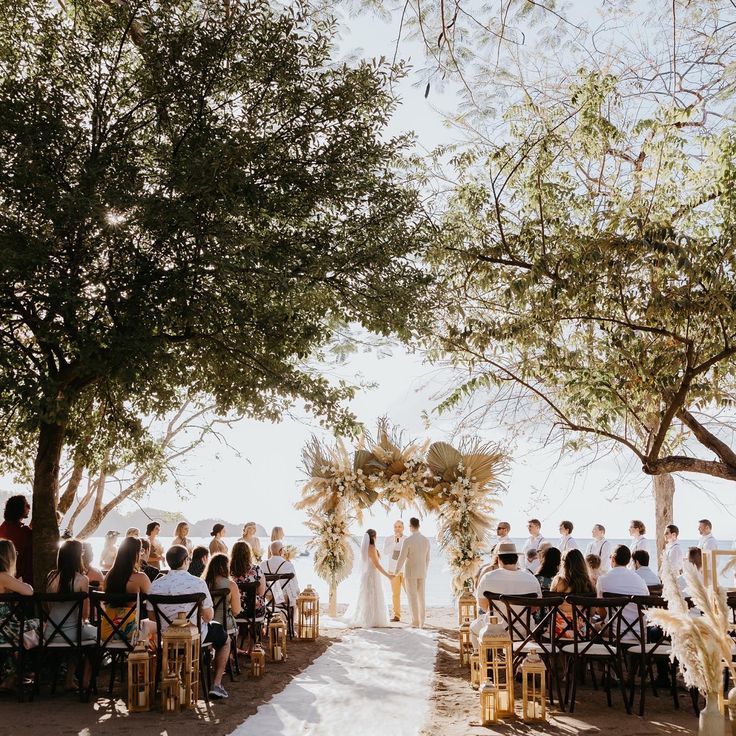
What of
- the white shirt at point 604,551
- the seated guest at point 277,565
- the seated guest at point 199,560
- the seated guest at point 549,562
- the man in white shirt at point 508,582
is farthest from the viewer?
the white shirt at point 604,551

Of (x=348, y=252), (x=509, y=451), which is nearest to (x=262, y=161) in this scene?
(x=348, y=252)

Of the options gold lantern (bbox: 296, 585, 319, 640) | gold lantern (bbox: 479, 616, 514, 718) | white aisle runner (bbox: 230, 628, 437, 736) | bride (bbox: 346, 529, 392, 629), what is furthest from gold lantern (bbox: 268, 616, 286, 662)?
bride (bbox: 346, 529, 392, 629)

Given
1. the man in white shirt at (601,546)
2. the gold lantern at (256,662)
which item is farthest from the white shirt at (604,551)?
the gold lantern at (256,662)

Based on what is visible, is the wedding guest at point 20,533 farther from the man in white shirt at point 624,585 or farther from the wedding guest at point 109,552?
the man in white shirt at point 624,585

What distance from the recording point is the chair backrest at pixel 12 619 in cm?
688

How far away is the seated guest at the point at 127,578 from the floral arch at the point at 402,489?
6.91 meters

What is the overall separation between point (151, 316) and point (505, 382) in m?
4.75

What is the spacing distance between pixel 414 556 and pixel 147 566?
5.60m

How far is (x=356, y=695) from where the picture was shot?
7773mm

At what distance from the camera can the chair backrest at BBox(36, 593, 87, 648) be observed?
22.8 feet

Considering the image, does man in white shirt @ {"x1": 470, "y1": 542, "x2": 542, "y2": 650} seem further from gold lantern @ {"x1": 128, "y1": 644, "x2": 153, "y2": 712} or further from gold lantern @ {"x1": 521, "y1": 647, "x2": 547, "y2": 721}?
gold lantern @ {"x1": 128, "y1": 644, "x2": 153, "y2": 712}

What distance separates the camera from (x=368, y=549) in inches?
569

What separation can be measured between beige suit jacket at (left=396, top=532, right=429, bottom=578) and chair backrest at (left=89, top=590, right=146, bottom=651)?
23.1 feet

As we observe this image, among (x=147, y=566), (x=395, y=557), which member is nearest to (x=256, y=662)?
(x=147, y=566)
